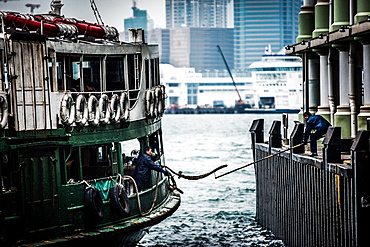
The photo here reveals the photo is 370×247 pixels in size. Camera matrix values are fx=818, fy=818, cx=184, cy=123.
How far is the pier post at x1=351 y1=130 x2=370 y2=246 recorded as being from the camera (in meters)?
16.7

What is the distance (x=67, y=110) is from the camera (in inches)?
728

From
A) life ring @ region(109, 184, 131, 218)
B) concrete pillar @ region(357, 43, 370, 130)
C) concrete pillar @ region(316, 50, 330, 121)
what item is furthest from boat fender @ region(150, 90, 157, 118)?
concrete pillar @ region(316, 50, 330, 121)

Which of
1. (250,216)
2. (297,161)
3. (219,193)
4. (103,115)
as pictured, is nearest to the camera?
(103,115)

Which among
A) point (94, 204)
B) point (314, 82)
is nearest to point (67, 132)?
point (94, 204)

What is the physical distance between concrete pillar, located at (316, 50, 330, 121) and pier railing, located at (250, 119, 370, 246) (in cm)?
262

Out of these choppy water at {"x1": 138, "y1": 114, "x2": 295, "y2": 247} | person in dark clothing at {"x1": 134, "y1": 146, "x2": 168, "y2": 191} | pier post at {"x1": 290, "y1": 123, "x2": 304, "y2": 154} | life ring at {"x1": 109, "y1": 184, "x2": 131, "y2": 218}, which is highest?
pier post at {"x1": 290, "y1": 123, "x2": 304, "y2": 154}

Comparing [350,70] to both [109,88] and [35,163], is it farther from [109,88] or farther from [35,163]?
[35,163]

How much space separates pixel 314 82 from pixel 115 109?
1224 centimetres

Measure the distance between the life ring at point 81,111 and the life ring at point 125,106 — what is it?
142 cm

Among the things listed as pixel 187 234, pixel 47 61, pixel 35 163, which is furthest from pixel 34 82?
pixel 187 234

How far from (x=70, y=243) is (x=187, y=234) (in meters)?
13.0

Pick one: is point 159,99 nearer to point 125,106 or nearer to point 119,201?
point 125,106

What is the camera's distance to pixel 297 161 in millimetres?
21656

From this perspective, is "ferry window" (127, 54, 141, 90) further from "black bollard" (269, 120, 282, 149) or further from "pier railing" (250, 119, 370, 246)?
"black bollard" (269, 120, 282, 149)
